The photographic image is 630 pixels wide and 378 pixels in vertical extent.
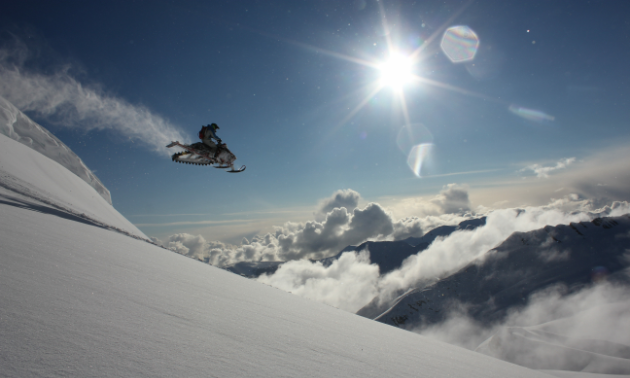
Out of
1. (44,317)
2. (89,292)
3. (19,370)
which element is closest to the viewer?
(19,370)

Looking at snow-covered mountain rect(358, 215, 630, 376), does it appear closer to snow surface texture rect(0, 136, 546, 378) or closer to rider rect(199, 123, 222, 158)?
snow surface texture rect(0, 136, 546, 378)

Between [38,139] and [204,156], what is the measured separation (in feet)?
216

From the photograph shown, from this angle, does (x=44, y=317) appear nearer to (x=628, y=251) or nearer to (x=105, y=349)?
(x=105, y=349)

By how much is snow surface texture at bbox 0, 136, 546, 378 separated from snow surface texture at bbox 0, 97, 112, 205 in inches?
2403

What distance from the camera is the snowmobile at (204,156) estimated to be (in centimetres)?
1416

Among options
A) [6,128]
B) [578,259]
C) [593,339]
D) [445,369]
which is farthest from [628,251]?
[6,128]

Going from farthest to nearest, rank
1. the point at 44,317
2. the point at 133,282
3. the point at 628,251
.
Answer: the point at 628,251 → the point at 133,282 → the point at 44,317

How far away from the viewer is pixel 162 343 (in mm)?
3043

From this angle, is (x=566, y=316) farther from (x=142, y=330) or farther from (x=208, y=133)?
(x=142, y=330)

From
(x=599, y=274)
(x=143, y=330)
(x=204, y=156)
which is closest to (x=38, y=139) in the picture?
(x=204, y=156)

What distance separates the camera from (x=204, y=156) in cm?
1473

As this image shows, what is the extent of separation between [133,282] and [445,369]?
709cm

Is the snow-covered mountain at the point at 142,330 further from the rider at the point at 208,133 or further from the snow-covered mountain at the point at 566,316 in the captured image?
the snow-covered mountain at the point at 566,316

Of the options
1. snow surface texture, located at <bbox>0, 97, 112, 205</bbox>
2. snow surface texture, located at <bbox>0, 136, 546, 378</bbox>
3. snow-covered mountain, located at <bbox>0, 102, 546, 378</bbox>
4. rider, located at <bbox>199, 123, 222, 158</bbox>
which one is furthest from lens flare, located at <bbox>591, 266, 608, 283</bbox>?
snow surface texture, located at <bbox>0, 97, 112, 205</bbox>
